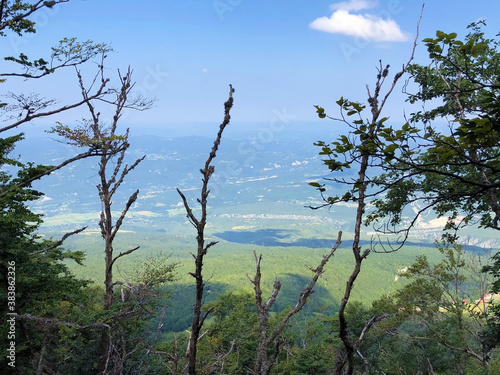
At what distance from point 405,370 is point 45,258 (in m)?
17.7

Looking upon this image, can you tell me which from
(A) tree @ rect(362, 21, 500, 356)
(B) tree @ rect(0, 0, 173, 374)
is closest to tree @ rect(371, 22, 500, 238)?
(A) tree @ rect(362, 21, 500, 356)

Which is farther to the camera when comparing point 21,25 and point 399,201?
point 399,201

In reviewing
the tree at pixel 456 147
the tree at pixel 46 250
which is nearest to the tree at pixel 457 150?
the tree at pixel 456 147

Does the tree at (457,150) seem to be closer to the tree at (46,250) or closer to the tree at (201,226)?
the tree at (201,226)

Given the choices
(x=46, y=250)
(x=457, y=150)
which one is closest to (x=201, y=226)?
(x=457, y=150)

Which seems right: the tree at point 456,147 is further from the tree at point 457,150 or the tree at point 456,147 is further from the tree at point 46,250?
the tree at point 46,250

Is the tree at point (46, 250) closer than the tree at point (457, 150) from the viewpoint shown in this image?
No

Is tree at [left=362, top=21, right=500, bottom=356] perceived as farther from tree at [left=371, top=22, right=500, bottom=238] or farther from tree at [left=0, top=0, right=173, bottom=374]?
tree at [left=0, top=0, right=173, bottom=374]

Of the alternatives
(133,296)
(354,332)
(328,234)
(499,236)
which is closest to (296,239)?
(328,234)

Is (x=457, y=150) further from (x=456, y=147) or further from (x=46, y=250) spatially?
(x=46, y=250)

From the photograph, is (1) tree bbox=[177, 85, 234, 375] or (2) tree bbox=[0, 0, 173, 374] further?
(2) tree bbox=[0, 0, 173, 374]

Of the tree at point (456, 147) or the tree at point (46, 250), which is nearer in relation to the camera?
→ the tree at point (456, 147)

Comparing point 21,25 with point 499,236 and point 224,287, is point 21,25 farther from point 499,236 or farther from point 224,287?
point 499,236

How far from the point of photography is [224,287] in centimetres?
6294
